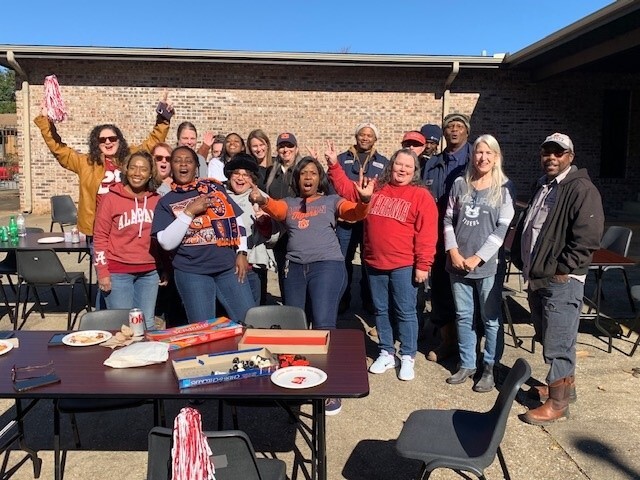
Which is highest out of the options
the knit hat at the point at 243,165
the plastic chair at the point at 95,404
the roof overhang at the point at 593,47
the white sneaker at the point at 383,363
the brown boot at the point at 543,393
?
the roof overhang at the point at 593,47

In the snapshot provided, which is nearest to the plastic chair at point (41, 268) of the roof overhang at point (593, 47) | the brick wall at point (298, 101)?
the brick wall at point (298, 101)

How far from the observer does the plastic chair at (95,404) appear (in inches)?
112

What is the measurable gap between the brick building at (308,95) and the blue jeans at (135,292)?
860 centimetres

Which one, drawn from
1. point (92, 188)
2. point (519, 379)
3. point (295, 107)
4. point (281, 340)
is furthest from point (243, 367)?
point (295, 107)

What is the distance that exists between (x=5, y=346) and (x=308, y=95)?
10467mm

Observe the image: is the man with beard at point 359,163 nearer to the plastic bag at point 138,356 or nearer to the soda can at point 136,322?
the soda can at point 136,322

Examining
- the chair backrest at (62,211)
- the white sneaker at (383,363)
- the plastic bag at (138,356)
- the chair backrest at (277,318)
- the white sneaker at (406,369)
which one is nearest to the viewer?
the plastic bag at (138,356)

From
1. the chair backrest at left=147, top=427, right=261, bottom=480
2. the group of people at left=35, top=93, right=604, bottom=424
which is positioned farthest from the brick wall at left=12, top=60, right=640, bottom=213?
the chair backrest at left=147, top=427, right=261, bottom=480

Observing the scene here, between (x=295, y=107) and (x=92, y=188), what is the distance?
845 cm

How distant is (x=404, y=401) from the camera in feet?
13.0

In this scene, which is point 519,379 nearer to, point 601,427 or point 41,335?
point 601,427

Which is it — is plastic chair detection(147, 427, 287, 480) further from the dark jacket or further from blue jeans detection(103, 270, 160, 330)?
the dark jacket

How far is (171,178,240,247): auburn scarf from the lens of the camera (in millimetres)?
3650

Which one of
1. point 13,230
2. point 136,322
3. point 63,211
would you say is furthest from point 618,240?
point 63,211
